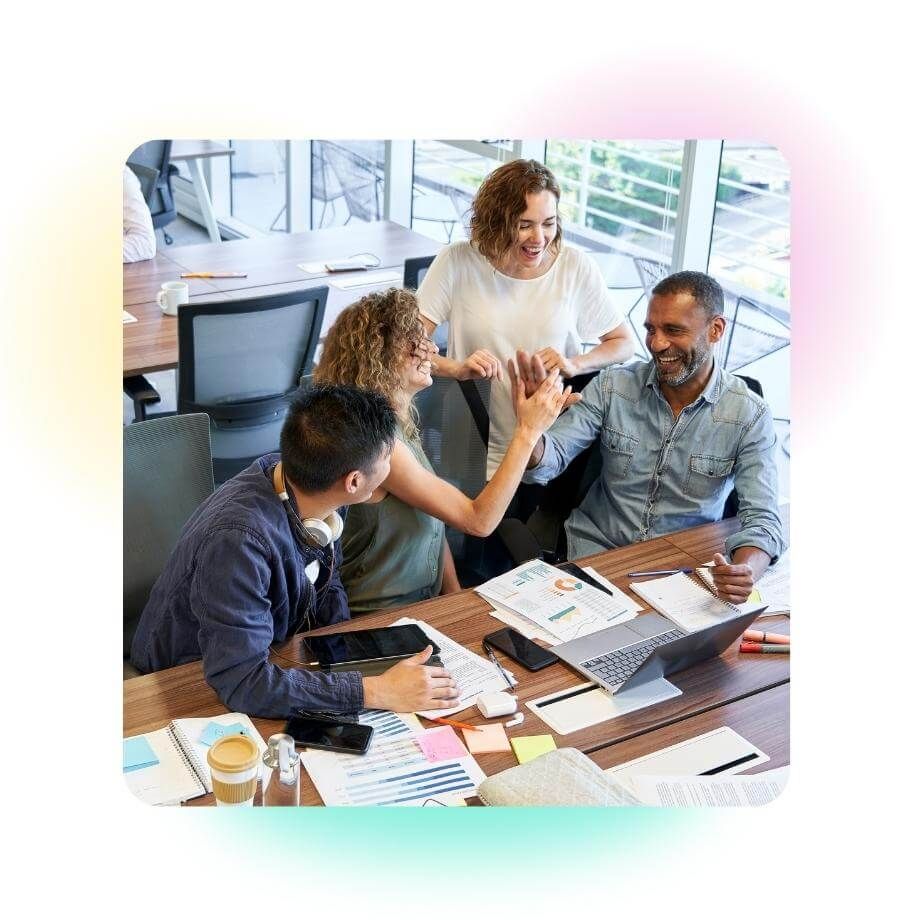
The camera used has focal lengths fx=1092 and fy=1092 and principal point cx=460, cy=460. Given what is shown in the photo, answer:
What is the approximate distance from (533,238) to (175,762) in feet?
5.45

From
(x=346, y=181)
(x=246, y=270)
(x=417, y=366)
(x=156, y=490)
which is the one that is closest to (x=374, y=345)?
(x=417, y=366)

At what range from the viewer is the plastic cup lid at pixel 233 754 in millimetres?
1557

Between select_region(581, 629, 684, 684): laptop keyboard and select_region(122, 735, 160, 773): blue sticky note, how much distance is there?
0.78 metres

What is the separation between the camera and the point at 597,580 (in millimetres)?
2322

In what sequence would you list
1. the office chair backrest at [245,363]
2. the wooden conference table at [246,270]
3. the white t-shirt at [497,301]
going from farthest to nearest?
the wooden conference table at [246,270] → the office chair backrest at [245,363] → the white t-shirt at [497,301]

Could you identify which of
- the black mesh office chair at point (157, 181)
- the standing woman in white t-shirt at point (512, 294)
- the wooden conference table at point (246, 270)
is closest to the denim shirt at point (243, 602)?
the standing woman in white t-shirt at point (512, 294)

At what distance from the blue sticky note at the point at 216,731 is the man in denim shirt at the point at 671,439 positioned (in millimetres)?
1058

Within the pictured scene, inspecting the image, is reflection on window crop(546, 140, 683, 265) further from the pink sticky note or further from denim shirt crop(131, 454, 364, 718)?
the pink sticky note

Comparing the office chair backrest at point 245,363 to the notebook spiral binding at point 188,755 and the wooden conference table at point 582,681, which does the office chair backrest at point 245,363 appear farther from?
the notebook spiral binding at point 188,755

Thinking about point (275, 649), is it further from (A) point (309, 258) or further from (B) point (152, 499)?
(A) point (309, 258)

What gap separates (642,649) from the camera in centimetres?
210

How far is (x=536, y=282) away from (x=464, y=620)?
112cm

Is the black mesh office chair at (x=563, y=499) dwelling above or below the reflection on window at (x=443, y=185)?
below

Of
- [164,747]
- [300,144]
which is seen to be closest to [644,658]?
[164,747]
